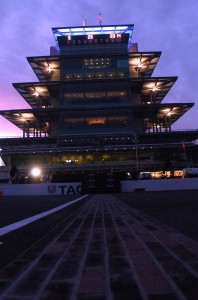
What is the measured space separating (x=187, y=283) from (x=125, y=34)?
86.4m

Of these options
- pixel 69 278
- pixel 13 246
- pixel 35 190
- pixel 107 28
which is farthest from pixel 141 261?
pixel 107 28

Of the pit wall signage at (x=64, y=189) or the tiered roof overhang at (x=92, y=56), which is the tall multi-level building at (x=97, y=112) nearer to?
the tiered roof overhang at (x=92, y=56)

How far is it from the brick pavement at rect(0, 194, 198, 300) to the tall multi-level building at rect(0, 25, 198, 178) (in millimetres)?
67680

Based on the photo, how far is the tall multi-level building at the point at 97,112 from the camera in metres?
74.7

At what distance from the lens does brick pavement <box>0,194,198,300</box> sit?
8.27 ft

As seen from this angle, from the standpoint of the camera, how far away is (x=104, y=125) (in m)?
76.6

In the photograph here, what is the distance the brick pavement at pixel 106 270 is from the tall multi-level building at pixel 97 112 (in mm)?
67680

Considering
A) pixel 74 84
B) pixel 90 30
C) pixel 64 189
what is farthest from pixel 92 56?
pixel 64 189

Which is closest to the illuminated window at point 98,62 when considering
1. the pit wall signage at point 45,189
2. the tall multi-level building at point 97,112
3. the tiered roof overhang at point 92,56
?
the tall multi-level building at point 97,112

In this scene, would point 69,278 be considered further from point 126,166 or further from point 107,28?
point 107,28

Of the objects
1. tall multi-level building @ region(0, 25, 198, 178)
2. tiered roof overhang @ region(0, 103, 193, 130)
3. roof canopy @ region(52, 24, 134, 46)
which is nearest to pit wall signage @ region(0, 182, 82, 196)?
tall multi-level building @ region(0, 25, 198, 178)

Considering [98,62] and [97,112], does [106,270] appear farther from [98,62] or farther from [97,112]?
[98,62]

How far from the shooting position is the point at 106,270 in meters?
3.17

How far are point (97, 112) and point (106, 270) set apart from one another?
74524 millimetres
